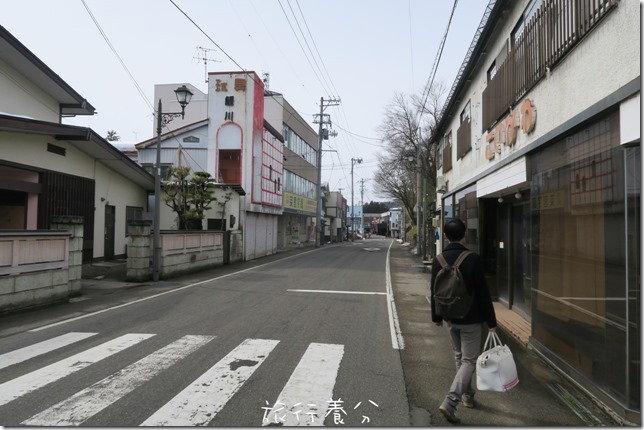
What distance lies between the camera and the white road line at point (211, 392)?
12.2 feet

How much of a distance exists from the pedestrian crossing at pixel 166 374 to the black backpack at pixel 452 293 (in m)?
1.47

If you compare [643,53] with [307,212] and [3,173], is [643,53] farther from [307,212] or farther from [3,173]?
[307,212]

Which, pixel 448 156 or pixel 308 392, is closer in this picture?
pixel 308 392

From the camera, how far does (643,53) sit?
374cm

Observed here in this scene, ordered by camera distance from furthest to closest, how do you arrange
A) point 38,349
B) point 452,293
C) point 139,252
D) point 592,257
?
point 139,252 → point 38,349 → point 592,257 → point 452,293

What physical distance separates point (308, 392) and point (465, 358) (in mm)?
1625

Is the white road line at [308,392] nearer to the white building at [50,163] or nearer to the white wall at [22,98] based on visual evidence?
the white building at [50,163]

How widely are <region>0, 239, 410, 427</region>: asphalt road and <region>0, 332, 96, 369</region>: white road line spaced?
0.03 metres

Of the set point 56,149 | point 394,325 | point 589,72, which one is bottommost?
point 394,325

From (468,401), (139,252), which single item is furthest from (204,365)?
(139,252)

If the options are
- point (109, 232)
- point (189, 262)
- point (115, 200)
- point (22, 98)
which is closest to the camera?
point (22, 98)

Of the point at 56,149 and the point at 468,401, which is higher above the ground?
the point at 56,149

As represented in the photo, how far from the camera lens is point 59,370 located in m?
5.03

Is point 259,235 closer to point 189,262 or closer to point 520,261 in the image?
point 189,262
